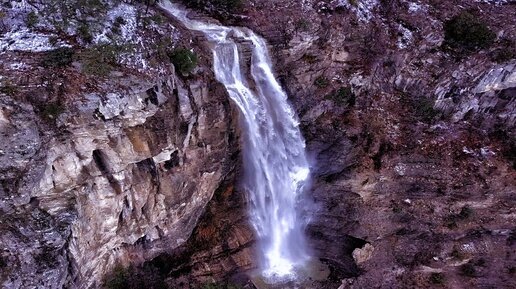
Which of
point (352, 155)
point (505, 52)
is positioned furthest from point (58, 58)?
point (505, 52)

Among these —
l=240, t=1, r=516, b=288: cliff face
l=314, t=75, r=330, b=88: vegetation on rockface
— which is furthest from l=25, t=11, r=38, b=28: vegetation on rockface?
l=314, t=75, r=330, b=88: vegetation on rockface

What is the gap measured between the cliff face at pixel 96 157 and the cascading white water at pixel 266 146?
1.10 metres

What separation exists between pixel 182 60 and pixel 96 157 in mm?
4761

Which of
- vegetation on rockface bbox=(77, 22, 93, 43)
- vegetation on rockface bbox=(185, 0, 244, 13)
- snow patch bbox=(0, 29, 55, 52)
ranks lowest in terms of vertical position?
snow patch bbox=(0, 29, 55, 52)

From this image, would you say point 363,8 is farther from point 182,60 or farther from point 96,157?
point 96,157

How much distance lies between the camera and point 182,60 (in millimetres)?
14578

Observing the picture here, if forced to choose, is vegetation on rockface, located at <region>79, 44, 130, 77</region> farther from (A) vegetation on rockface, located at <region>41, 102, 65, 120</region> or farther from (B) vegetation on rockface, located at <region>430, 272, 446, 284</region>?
(B) vegetation on rockface, located at <region>430, 272, 446, 284</region>

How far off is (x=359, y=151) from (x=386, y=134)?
1783 mm

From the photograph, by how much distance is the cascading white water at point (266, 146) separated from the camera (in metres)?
16.7

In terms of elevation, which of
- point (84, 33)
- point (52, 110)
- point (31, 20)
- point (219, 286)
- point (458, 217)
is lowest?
point (219, 286)

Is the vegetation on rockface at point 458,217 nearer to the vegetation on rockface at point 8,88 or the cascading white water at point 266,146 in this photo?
the cascading white water at point 266,146

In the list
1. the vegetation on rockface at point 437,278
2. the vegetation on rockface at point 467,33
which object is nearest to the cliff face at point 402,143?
the vegetation on rockface at point 437,278

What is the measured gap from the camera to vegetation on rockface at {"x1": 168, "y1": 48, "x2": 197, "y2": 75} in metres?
14.6

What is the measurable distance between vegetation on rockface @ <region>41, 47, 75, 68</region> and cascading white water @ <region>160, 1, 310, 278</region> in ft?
18.2
